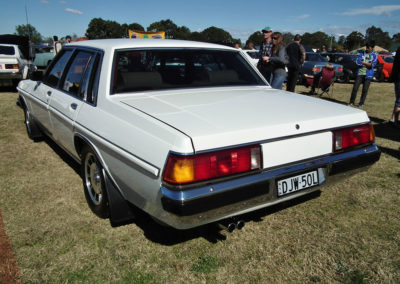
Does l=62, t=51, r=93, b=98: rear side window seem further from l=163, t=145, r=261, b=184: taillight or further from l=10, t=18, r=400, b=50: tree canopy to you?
l=10, t=18, r=400, b=50: tree canopy

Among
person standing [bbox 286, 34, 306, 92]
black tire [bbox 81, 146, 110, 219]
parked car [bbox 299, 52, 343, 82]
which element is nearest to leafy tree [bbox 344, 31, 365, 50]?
parked car [bbox 299, 52, 343, 82]

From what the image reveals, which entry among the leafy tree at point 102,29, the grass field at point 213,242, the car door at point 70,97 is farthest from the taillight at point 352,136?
the leafy tree at point 102,29

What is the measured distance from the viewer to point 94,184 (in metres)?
2.87

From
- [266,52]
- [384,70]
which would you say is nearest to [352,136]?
[266,52]

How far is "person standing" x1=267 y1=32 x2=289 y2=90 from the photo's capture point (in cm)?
589

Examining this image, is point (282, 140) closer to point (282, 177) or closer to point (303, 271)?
point (282, 177)

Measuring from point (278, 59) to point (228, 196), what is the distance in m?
4.55

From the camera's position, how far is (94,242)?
2.47 m

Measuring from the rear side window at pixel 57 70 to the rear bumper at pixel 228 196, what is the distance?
7.94 ft

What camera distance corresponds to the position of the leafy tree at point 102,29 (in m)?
91.5

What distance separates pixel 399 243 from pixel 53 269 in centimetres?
258

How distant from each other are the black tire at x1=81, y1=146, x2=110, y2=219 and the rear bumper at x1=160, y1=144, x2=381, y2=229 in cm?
90

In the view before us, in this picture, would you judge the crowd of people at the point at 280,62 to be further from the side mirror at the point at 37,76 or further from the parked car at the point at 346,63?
the parked car at the point at 346,63

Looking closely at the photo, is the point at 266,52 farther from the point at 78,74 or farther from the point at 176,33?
the point at 176,33
